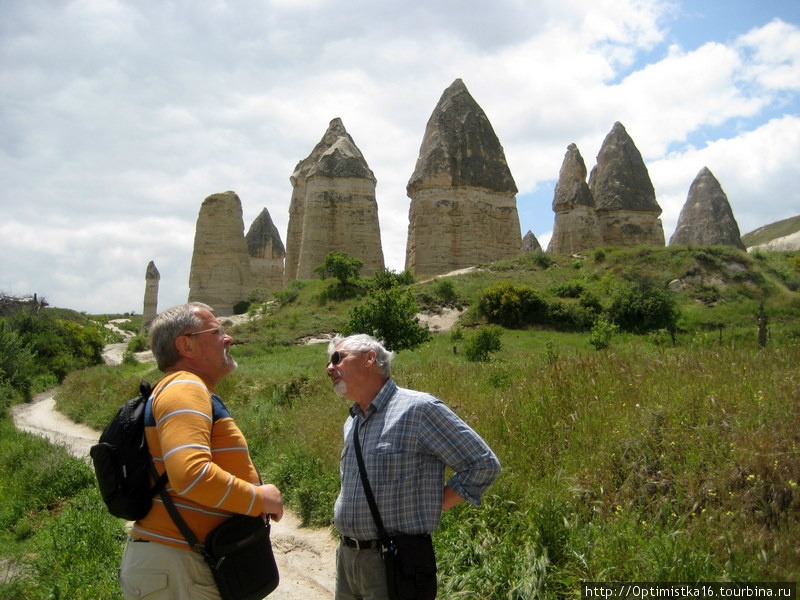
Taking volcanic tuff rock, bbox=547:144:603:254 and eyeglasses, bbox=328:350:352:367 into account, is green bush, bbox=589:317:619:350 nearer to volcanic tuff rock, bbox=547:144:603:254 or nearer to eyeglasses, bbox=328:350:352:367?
eyeglasses, bbox=328:350:352:367

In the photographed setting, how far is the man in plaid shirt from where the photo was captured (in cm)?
266

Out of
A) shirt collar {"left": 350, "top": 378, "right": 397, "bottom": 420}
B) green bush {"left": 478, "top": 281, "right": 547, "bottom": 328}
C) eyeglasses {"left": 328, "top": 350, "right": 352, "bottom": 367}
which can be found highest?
green bush {"left": 478, "top": 281, "right": 547, "bottom": 328}

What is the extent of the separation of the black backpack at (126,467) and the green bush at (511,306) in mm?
19674

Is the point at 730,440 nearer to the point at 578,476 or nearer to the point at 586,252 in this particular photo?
the point at 578,476

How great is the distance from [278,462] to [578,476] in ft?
13.5

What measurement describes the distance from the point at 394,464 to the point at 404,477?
7 centimetres

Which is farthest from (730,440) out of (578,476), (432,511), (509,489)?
(432,511)

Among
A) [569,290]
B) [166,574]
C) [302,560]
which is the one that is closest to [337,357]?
[166,574]

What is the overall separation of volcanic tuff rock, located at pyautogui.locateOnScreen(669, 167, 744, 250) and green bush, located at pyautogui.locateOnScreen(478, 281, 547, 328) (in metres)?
17.3

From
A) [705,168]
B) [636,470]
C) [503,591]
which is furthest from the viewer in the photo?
[705,168]

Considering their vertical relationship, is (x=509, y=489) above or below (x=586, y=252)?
below

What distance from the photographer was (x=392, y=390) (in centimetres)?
287

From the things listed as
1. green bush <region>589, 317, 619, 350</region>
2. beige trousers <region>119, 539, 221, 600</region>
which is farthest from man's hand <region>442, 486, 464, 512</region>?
green bush <region>589, 317, 619, 350</region>

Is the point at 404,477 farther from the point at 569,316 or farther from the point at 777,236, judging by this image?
the point at 777,236
